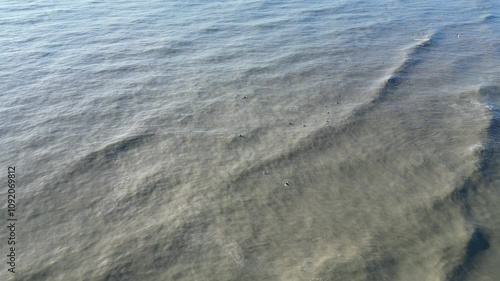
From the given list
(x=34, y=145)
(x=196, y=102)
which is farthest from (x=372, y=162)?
(x=34, y=145)

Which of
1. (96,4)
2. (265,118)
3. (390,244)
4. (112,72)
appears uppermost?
(96,4)

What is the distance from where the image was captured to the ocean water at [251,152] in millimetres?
7844

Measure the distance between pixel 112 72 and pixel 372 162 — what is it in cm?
929

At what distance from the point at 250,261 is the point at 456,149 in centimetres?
616

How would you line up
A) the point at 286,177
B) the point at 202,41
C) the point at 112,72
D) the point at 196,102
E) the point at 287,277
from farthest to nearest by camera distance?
the point at 202,41, the point at 112,72, the point at 196,102, the point at 286,177, the point at 287,277

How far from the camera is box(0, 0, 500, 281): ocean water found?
25.7 ft

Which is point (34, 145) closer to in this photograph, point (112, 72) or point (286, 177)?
point (112, 72)

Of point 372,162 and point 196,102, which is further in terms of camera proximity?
point 196,102

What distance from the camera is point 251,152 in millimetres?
10797

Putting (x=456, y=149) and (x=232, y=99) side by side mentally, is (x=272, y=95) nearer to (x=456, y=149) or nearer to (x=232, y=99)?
(x=232, y=99)

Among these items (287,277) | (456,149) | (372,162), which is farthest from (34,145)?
(456,149)

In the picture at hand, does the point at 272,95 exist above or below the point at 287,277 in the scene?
above

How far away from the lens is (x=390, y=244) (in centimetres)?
807

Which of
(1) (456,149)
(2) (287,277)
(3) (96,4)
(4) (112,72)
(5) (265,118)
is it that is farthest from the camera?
(3) (96,4)
